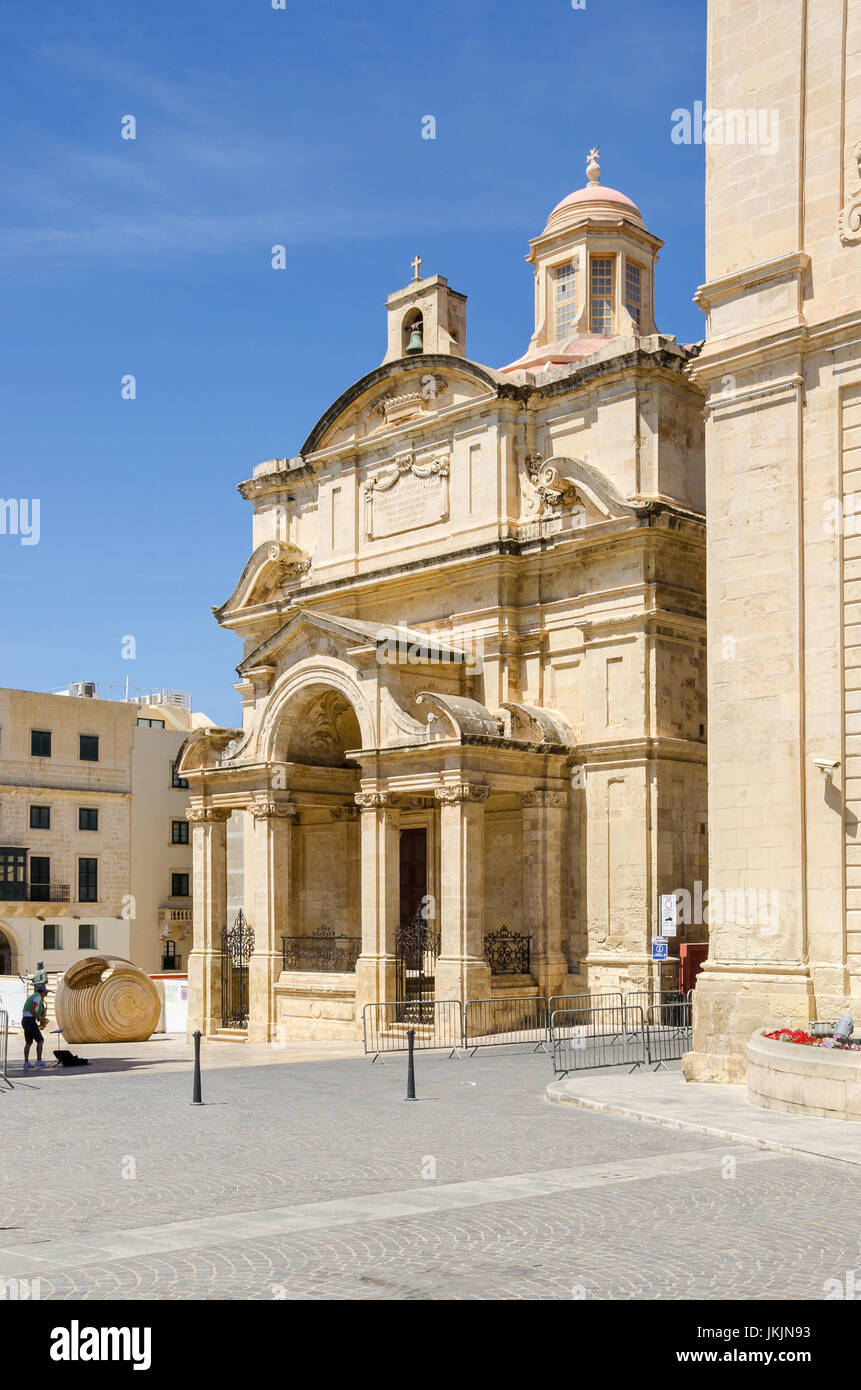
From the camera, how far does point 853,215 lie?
2056 centimetres

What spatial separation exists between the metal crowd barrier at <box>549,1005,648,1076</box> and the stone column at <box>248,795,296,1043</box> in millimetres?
7555

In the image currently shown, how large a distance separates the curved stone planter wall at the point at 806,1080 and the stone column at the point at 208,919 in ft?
72.1

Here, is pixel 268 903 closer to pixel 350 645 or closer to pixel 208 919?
pixel 208 919

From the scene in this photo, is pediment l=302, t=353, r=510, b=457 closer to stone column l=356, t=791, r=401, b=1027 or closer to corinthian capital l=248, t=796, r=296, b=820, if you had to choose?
corinthian capital l=248, t=796, r=296, b=820

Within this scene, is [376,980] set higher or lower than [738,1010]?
lower

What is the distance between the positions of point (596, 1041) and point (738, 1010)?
7179 millimetres

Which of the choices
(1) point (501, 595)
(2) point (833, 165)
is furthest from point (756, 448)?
(1) point (501, 595)

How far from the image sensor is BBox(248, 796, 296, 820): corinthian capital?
119 ft

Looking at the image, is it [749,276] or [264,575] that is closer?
[749,276]

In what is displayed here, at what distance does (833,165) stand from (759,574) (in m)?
5.89

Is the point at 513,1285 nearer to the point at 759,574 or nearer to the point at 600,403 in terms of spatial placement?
the point at 759,574

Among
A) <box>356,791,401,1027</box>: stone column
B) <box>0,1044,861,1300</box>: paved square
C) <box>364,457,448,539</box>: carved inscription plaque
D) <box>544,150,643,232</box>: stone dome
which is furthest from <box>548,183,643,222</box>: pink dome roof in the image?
<box>0,1044,861,1300</box>: paved square

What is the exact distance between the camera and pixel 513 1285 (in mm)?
9016

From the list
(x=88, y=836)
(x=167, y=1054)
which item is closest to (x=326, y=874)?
(x=167, y=1054)
